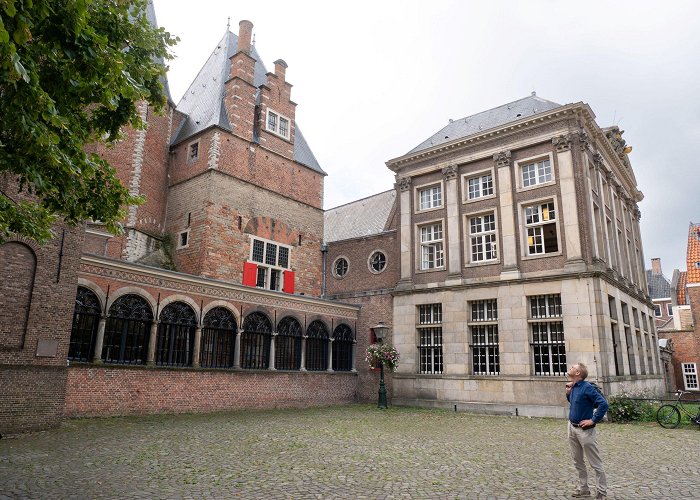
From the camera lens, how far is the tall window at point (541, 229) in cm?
1956

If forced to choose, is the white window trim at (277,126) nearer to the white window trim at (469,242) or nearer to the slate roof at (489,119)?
the slate roof at (489,119)

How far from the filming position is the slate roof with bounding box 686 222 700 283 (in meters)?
30.0

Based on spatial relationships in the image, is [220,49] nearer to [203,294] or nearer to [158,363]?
[203,294]

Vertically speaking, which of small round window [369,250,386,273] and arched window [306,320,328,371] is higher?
small round window [369,250,386,273]

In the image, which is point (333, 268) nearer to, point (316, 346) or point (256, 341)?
point (316, 346)

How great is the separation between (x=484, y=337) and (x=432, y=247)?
16.3 ft

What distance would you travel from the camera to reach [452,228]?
856 inches

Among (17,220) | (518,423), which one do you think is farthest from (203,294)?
(518,423)

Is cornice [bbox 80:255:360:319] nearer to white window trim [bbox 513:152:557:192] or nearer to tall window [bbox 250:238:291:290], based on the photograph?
tall window [bbox 250:238:291:290]

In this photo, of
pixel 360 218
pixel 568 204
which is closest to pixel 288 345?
pixel 568 204

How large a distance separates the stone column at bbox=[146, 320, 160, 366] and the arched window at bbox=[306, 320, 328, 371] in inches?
279

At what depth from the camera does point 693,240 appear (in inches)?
1276

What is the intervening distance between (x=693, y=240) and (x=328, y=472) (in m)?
34.6

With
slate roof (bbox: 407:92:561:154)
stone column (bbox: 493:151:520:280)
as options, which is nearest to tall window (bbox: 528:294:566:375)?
stone column (bbox: 493:151:520:280)
